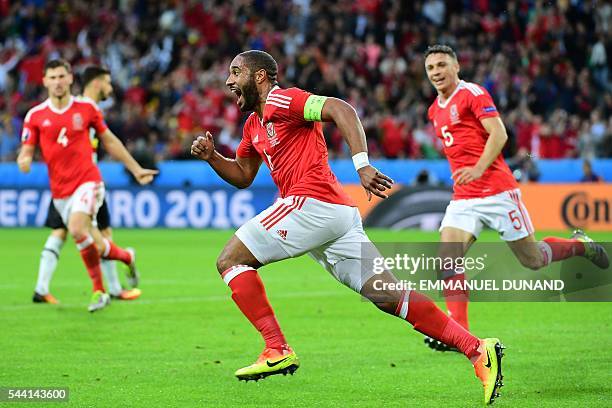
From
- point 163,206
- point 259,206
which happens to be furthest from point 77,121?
point 163,206

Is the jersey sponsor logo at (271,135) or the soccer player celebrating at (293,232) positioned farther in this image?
the jersey sponsor logo at (271,135)

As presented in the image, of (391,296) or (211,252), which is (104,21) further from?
(391,296)

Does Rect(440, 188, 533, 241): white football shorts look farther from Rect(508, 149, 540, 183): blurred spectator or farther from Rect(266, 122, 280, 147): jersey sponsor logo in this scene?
Rect(508, 149, 540, 183): blurred spectator

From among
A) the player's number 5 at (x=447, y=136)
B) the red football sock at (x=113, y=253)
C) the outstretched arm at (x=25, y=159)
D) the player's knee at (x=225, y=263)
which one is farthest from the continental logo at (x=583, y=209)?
the player's knee at (x=225, y=263)

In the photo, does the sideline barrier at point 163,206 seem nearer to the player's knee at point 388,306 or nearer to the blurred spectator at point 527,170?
the blurred spectator at point 527,170

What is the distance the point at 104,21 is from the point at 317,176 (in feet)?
78.9

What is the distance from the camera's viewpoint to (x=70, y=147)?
1124 cm

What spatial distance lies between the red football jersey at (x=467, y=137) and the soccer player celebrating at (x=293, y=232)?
2.28 meters

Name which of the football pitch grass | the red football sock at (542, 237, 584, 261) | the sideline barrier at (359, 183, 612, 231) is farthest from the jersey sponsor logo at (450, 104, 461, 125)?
the sideline barrier at (359, 183, 612, 231)

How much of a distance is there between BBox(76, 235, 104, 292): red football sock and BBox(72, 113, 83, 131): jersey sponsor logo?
1104mm

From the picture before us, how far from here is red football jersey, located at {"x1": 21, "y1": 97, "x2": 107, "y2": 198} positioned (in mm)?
11219

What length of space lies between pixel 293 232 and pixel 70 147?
5.14 m

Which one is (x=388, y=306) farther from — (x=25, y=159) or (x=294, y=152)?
(x=25, y=159)

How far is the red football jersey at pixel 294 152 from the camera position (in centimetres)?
668
